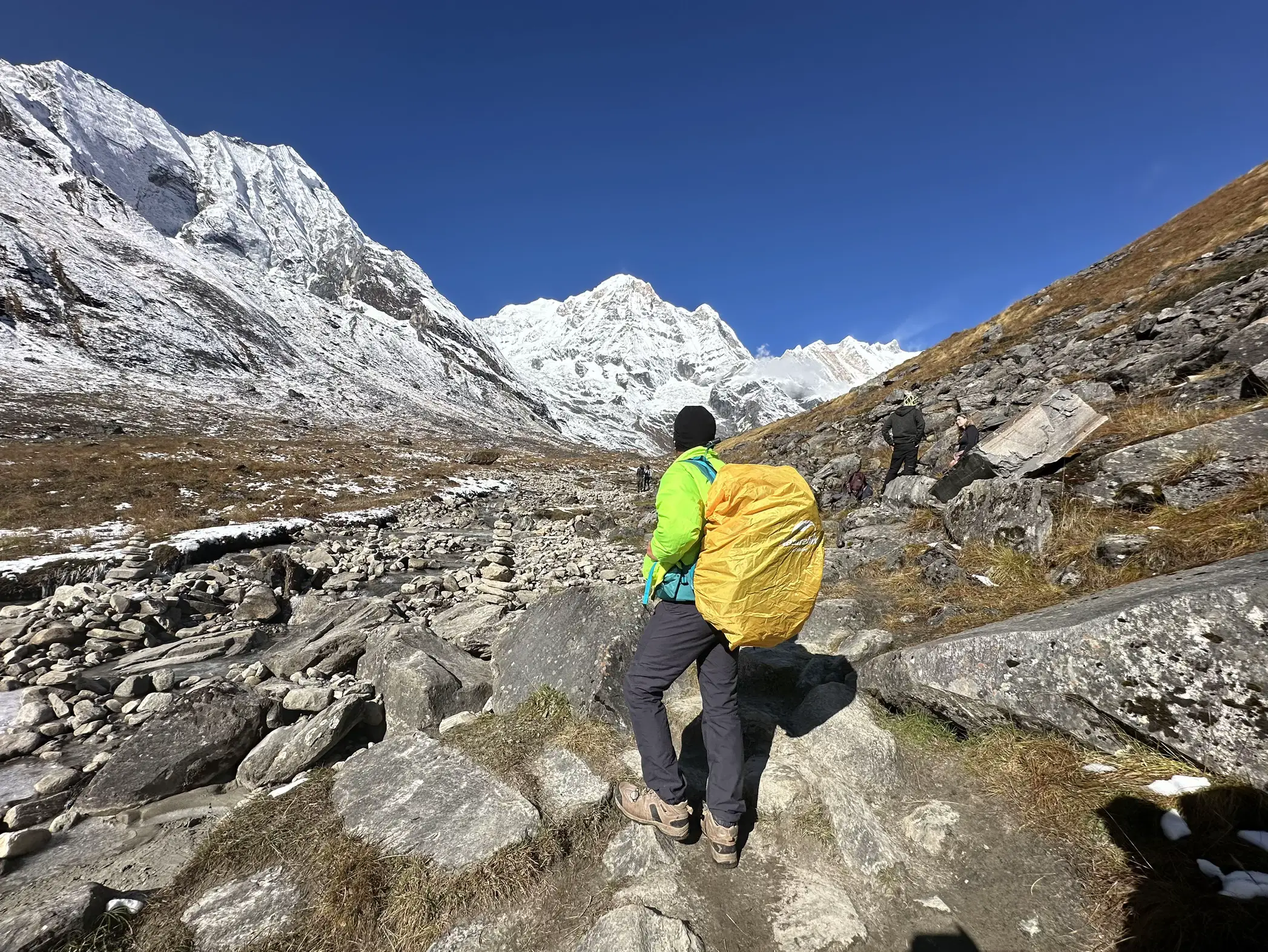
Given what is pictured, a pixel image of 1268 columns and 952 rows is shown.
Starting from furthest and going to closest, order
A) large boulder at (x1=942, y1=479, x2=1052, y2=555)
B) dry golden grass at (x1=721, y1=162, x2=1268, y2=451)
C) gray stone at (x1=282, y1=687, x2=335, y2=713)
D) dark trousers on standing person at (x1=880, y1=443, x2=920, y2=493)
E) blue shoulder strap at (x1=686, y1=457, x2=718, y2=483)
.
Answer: dry golden grass at (x1=721, y1=162, x2=1268, y2=451), dark trousers on standing person at (x1=880, y1=443, x2=920, y2=493), large boulder at (x1=942, y1=479, x2=1052, y2=555), gray stone at (x1=282, y1=687, x2=335, y2=713), blue shoulder strap at (x1=686, y1=457, x2=718, y2=483)

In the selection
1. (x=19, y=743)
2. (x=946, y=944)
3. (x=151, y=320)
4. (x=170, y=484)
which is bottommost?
(x=19, y=743)

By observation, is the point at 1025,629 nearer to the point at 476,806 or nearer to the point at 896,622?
the point at 896,622

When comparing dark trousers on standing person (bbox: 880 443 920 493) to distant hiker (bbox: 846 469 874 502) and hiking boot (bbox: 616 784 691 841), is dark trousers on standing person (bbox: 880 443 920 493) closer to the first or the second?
distant hiker (bbox: 846 469 874 502)

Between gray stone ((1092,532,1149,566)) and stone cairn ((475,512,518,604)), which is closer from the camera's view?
gray stone ((1092,532,1149,566))

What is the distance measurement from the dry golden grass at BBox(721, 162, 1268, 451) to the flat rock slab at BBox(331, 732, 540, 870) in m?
28.2

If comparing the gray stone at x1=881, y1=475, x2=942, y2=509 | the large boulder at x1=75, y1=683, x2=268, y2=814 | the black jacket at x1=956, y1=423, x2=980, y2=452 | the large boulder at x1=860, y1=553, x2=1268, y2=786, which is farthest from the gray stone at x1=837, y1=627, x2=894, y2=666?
the large boulder at x1=75, y1=683, x2=268, y2=814

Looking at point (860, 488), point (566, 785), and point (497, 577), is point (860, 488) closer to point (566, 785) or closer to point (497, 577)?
point (497, 577)

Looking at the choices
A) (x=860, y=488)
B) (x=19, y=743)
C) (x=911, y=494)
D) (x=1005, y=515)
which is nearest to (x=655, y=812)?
(x=1005, y=515)

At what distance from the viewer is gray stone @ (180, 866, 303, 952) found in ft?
10.9

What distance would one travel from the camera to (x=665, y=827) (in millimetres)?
3998

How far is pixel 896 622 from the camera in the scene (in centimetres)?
693

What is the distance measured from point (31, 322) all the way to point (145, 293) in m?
25.5

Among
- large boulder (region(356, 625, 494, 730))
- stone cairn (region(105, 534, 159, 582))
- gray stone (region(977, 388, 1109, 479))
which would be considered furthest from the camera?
stone cairn (region(105, 534, 159, 582))

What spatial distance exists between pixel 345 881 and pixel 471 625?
6125 millimetres
